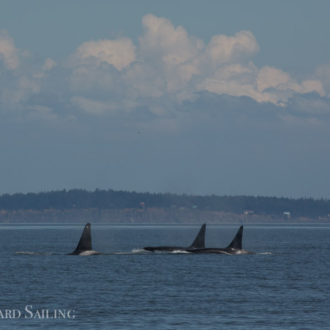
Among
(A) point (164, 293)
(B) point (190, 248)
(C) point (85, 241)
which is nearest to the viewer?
(A) point (164, 293)

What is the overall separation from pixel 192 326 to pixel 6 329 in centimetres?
884

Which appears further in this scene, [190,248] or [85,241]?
[190,248]

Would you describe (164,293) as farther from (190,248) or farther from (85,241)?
(190,248)

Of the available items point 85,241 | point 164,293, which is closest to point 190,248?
point 85,241

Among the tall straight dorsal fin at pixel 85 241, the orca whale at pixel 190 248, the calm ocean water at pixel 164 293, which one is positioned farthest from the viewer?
the orca whale at pixel 190 248

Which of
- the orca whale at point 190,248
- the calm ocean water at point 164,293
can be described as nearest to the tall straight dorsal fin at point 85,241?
the calm ocean water at point 164,293

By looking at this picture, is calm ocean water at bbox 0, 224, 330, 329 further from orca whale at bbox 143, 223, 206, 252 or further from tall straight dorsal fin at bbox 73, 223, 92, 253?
orca whale at bbox 143, 223, 206, 252

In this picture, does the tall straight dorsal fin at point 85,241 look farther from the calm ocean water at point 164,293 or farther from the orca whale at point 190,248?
the orca whale at point 190,248

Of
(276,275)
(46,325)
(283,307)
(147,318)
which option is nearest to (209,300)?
(283,307)

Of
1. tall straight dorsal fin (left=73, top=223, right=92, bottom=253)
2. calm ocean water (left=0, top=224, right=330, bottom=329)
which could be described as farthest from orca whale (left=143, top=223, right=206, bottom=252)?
calm ocean water (left=0, top=224, right=330, bottom=329)

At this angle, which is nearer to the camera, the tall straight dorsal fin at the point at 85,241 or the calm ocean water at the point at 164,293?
the calm ocean water at the point at 164,293

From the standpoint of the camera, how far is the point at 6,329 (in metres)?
41.9

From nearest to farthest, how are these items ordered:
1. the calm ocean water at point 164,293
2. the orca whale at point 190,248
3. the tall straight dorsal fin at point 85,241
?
the calm ocean water at point 164,293 → the tall straight dorsal fin at point 85,241 → the orca whale at point 190,248

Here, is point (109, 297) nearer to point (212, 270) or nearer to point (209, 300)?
point (209, 300)
